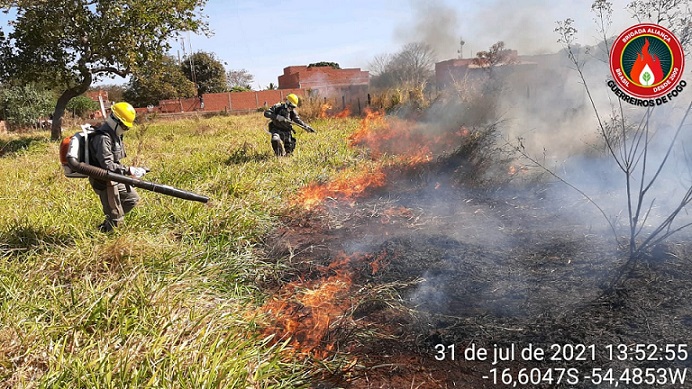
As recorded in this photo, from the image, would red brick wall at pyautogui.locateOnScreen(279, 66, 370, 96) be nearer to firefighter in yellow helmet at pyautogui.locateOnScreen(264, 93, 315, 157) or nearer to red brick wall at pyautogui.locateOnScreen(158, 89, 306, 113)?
red brick wall at pyautogui.locateOnScreen(158, 89, 306, 113)

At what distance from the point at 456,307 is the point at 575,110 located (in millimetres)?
6506

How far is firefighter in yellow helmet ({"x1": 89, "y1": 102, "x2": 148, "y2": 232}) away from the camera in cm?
449

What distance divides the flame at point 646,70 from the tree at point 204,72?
37821 millimetres

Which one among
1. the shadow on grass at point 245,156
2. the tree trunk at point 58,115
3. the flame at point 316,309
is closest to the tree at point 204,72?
the tree trunk at point 58,115

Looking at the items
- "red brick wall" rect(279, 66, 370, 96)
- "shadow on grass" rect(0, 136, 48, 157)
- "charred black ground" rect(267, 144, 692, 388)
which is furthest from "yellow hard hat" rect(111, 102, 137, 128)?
"red brick wall" rect(279, 66, 370, 96)

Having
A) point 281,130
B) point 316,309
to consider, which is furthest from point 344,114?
point 316,309

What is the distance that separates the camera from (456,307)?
11.0 ft

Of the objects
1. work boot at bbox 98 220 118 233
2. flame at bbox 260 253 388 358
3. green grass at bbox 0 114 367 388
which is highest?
work boot at bbox 98 220 118 233

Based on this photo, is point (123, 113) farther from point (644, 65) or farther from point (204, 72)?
point (204, 72)

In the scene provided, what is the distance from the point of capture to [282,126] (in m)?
9.95

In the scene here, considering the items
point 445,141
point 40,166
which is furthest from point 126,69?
point 445,141

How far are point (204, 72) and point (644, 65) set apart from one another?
3869cm

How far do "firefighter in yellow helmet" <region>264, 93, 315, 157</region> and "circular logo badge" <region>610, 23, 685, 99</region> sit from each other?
22.0 feet

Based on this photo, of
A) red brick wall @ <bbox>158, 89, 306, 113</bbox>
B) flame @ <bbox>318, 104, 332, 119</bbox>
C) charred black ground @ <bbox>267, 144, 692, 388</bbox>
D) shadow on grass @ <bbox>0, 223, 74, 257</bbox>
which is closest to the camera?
charred black ground @ <bbox>267, 144, 692, 388</bbox>
